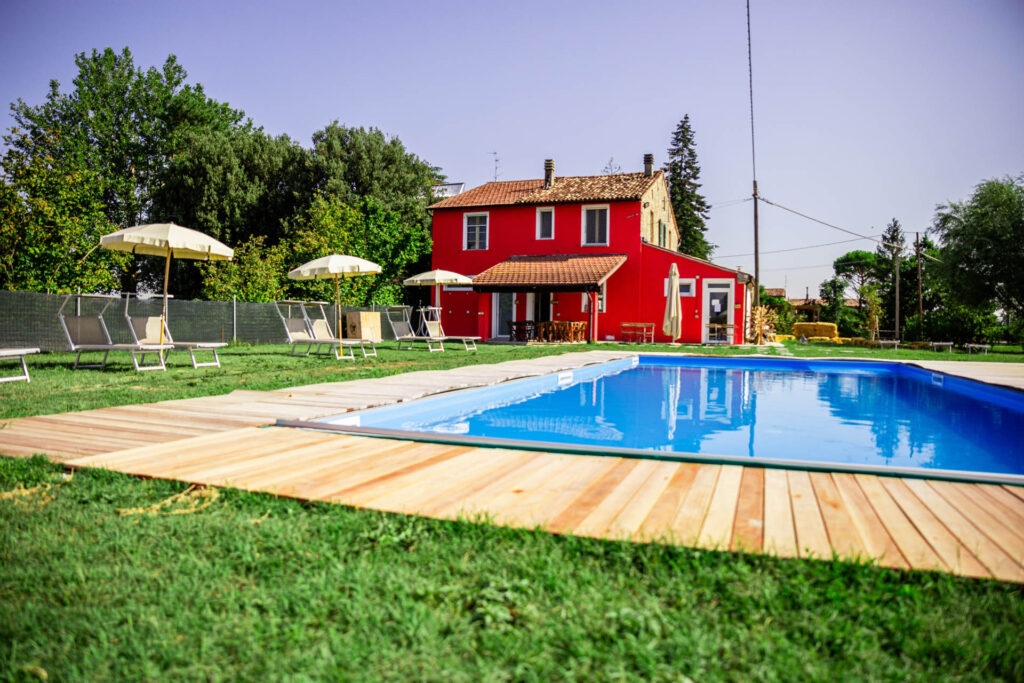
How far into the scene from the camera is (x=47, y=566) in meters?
1.93

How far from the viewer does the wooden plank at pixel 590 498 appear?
2193 millimetres

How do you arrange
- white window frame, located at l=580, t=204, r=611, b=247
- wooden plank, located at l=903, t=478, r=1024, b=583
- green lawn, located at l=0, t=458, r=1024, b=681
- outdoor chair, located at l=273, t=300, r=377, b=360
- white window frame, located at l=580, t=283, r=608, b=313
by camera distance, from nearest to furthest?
green lawn, located at l=0, t=458, r=1024, b=681 → wooden plank, located at l=903, t=478, r=1024, b=583 → outdoor chair, located at l=273, t=300, r=377, b=360 → white window frame, located at l=580, t=283, r=608, b=313 → white window frame, located at l=580, t=204, r=611, b=247

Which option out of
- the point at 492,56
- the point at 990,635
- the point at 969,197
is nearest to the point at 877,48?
the point at 492,56

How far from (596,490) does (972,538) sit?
1.35m

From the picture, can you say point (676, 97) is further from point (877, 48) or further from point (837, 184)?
point (837, 184)

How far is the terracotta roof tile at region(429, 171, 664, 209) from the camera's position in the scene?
→ 21.3m

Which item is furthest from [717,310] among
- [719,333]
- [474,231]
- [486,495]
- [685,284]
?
[486,495]

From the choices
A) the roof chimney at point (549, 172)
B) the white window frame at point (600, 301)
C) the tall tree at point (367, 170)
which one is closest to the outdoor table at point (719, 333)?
the white window frame at point (600, 301)

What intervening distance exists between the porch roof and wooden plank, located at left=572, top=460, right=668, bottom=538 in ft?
52.7

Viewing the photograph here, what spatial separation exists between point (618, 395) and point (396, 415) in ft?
14.4

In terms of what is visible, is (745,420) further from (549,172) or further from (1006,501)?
(549,172)

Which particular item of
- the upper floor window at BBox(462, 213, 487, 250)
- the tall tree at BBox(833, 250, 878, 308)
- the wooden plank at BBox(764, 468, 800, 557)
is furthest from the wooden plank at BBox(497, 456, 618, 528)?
the tall tree at BBox(833, 250, 878, 308)

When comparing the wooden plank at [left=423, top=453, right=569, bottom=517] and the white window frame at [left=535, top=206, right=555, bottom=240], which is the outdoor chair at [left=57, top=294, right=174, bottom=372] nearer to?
the wooden plank at [left=423, top=453, right=569, bottom=517]

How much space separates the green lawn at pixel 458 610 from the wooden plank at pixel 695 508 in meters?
0.14
